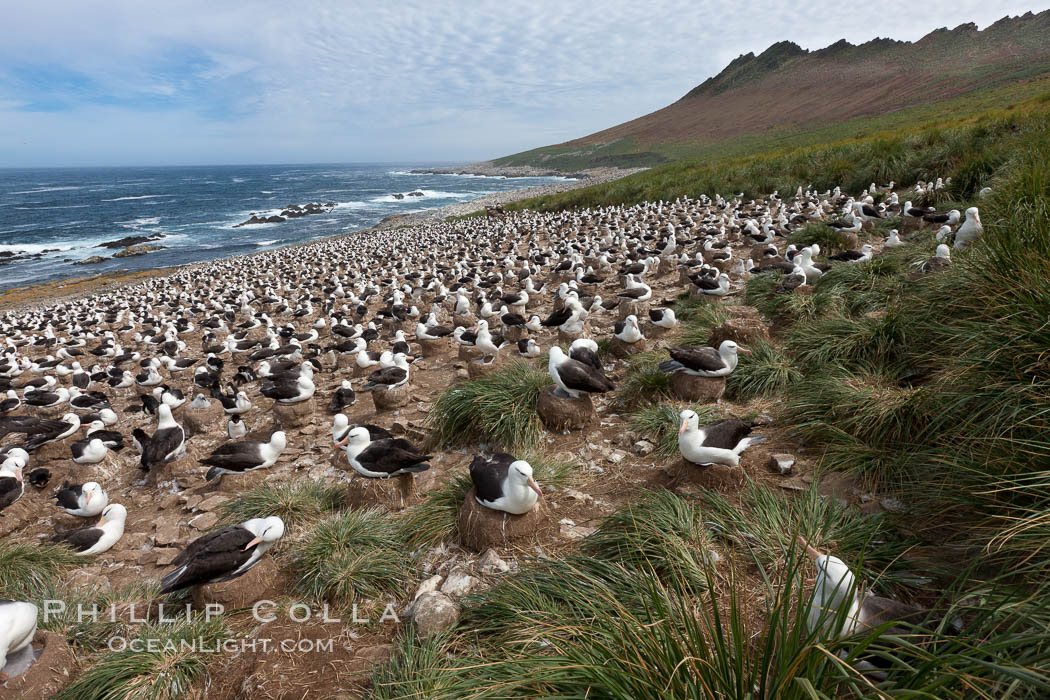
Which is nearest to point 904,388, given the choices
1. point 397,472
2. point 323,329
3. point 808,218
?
point 397,472

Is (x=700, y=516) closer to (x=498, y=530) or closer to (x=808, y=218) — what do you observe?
(x=498, y=530)

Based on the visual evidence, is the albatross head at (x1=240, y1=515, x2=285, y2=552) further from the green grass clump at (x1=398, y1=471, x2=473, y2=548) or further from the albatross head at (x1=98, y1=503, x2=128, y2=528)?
the albatross head at (x1=98, y1=503, x2=128, y2=528)

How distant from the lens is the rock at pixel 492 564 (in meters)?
4.23

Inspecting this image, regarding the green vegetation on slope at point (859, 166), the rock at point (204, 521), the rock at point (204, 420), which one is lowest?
the rock at point (204, 420)

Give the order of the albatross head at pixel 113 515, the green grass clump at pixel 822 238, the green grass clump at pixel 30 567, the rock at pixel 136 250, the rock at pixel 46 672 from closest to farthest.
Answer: the rock at pixel 46 672 < the green grass clump at pixel 30 567 < the albatross head at pixel 113 515 < the green grass clump at pixel 822 238 < the rock at pixel 136 250

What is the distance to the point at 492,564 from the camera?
14.1 feet

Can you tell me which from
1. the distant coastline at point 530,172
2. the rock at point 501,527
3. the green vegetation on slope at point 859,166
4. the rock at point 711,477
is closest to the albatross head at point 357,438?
the rock at point 501,527

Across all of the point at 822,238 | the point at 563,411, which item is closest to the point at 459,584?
the point at 563,411

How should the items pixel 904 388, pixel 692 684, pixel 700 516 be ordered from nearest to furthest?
pixel 692 684
pixel 700 516
pixel 904 388

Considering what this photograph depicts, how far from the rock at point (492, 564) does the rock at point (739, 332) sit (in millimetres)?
4671

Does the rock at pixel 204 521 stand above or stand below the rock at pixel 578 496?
below

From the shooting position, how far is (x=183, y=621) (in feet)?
13.7

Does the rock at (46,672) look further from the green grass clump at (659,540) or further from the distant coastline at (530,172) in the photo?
the distant coastline at (530,172)

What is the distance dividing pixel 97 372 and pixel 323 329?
6.39m
